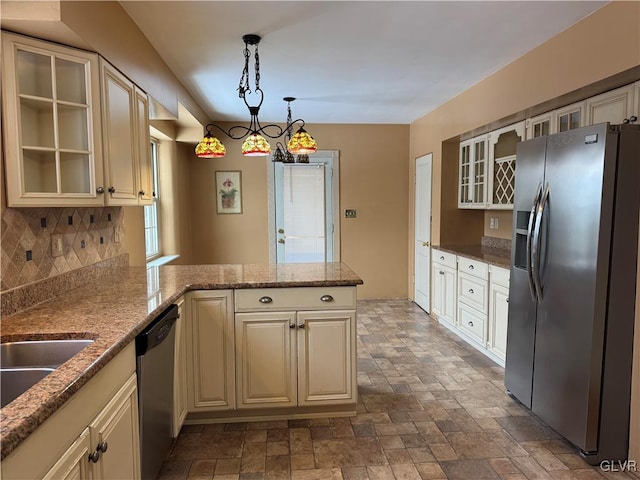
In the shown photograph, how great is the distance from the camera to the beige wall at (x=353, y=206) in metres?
5.61

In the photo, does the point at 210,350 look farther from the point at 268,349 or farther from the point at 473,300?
the point at 473,300

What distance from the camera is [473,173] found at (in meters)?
4.36

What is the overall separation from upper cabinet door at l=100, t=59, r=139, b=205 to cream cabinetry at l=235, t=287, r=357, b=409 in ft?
Answer: 2.90

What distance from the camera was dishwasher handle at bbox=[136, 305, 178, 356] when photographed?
5.59ft

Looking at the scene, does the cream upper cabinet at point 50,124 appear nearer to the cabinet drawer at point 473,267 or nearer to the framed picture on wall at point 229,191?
the cabinet drawer at point 473,267

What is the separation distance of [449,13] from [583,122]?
46.9 inches

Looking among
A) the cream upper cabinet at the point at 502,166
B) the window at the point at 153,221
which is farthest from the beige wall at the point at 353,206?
the cream upper cabinet at the point at 502,166

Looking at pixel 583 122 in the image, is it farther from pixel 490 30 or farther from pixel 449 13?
pixel 449 13

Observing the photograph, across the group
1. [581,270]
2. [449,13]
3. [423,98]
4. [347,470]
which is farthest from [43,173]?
[423,98]

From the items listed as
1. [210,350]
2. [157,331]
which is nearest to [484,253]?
[210,350]

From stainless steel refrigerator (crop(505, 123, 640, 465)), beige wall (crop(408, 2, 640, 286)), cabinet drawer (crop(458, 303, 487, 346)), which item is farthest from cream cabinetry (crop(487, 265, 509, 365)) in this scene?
beige wall (crop(408, 2, 640, 286))

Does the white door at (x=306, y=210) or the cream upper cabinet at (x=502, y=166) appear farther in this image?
the white door at (x=306, y=210)

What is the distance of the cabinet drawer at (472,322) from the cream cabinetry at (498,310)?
0.37 ft

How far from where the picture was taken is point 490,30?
8.71ft
